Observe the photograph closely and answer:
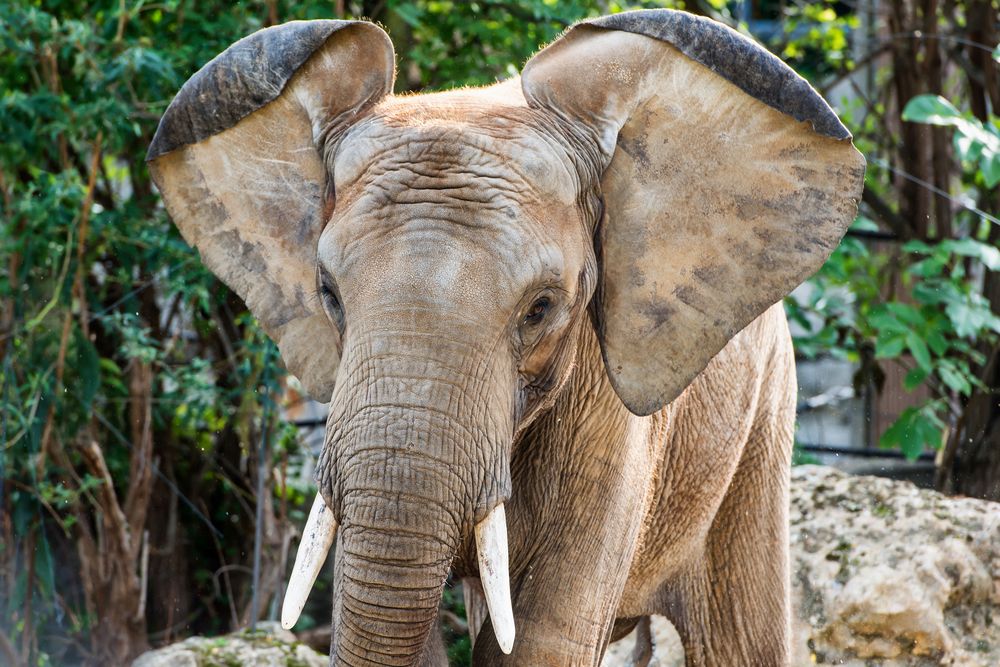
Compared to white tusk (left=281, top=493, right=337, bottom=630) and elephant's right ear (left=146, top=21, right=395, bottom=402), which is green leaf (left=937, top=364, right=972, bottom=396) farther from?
white tusk (left=281, top=493, right=337, bottom=630)

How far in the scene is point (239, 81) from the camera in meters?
3.71

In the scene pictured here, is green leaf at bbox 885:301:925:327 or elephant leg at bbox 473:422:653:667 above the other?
elephant leg at bbox 473:422:653:667

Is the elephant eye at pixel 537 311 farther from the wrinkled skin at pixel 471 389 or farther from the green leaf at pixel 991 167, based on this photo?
the green leaf at pixel 991 167

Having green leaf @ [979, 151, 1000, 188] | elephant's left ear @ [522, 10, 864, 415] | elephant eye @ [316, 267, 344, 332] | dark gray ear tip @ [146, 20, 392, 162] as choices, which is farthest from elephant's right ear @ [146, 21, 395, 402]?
green leaf @ [979, 151, 1000, 188]

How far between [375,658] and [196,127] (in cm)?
151

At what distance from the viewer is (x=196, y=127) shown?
3836mm

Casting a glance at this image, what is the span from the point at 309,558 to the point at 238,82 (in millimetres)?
1269

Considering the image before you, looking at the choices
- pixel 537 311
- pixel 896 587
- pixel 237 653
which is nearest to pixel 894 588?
pixel 896 587

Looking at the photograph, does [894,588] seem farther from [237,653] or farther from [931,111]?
[237,653]

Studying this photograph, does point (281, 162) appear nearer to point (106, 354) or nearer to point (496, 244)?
point (496, 244)

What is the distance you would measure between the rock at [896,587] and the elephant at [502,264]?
201 centimetres

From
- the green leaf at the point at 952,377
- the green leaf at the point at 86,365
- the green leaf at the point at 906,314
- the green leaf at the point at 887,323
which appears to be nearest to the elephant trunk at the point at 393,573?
the green leaf at the point at 86,365

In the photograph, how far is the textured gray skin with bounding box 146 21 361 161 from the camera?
11.8 feet

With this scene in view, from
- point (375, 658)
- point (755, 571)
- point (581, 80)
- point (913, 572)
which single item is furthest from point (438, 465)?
point (913, 572)
